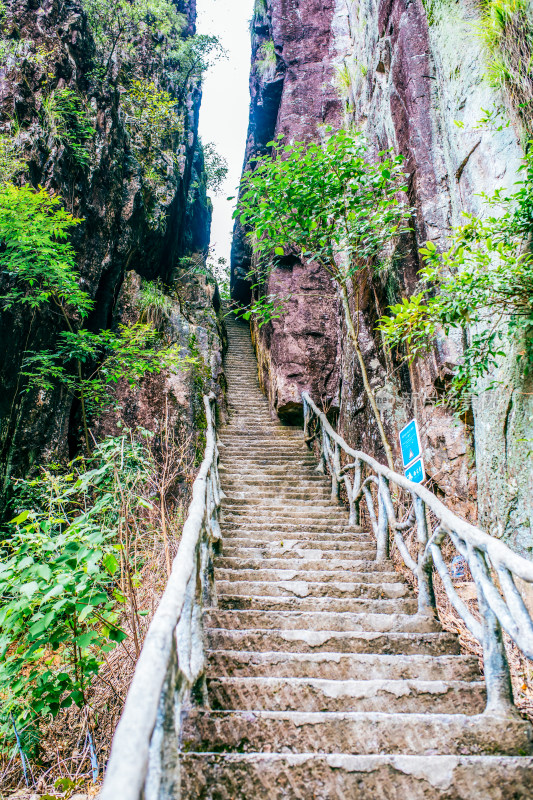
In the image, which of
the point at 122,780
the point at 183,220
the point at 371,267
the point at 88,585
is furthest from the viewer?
the point at 183,220

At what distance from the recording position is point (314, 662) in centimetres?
256

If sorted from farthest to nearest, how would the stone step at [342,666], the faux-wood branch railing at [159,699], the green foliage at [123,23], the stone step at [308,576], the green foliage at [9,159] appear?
the green foliage at [123,23]
the green foliage at [9,159]
the stone step at [308,576]
the stone step at [342,666]
the faux-wood branch railing at [159,699]

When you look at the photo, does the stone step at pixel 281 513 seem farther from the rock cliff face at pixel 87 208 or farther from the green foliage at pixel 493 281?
the rock cliff face at pixel 87 208

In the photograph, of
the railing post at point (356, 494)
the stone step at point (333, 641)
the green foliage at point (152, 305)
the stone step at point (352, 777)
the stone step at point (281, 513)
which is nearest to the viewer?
the stone step at point (352, 777)

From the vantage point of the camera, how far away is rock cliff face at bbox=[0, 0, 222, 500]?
7488mm

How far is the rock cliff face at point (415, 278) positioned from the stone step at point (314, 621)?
143 centimetres

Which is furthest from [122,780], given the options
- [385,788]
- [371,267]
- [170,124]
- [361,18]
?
[170,124]

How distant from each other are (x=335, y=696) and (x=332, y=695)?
16 millimetres

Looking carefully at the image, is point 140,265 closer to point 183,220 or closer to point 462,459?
point 183,220

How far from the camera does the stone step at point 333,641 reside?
2775 millimetres

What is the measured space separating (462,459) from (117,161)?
9.68 metres

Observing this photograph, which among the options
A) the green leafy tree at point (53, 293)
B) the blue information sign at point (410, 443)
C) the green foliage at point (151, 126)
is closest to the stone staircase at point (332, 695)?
the blue information sign at point (410, 443)

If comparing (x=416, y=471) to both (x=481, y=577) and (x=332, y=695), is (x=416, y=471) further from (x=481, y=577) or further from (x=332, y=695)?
(x=332, y=695)

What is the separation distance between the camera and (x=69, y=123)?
8703 millimetres
